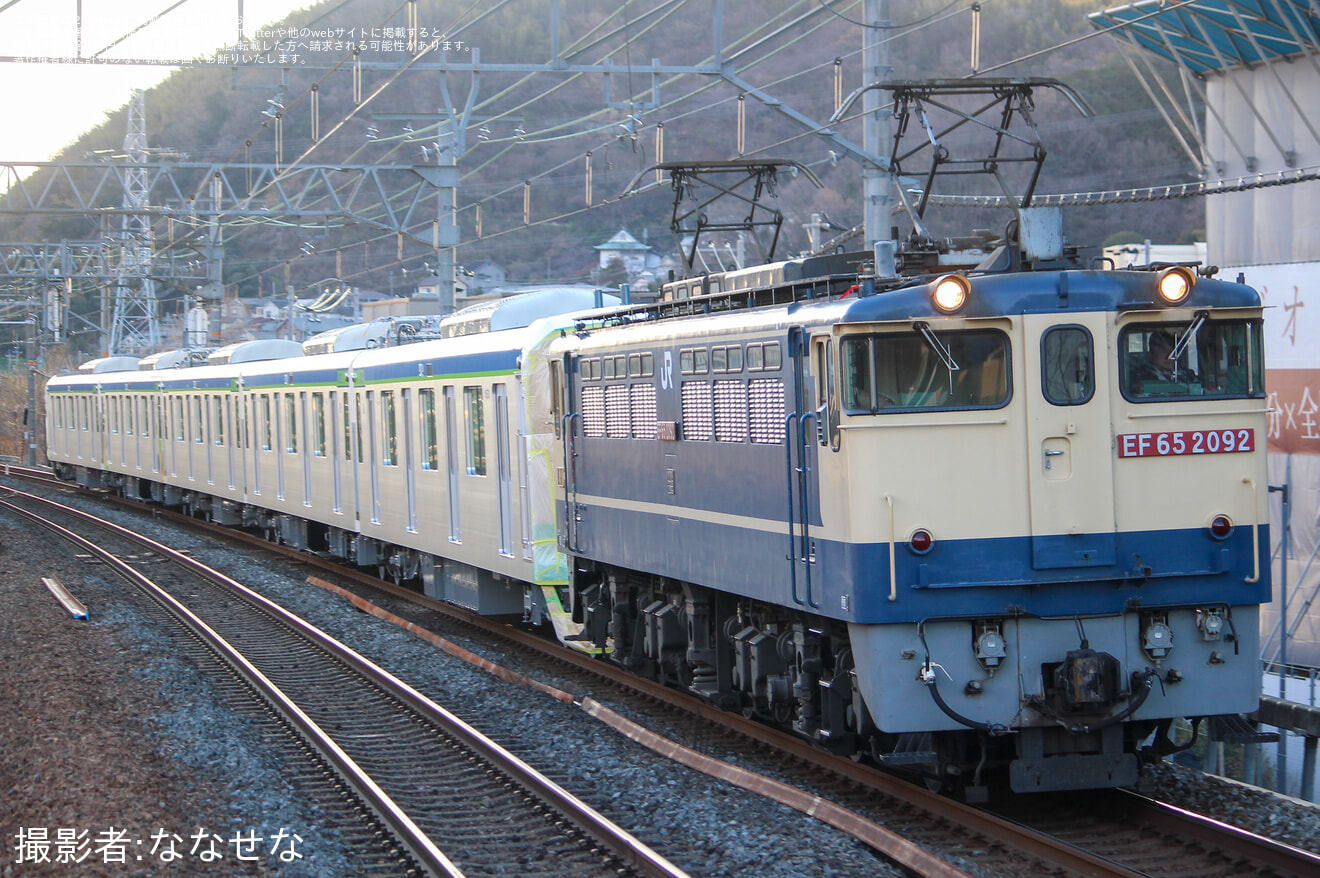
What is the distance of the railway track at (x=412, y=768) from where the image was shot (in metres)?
8.38

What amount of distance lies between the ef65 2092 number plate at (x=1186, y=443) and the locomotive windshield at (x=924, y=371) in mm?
764

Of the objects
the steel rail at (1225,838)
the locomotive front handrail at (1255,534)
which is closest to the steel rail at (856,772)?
the steel rail at (1225,838)

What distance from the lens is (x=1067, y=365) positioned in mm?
8289

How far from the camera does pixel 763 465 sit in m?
9.52

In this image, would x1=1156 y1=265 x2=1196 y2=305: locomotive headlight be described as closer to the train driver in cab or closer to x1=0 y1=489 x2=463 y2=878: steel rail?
the train driver in cab

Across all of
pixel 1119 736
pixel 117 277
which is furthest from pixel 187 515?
pixel 1119 736

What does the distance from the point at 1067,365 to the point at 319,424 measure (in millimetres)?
16837

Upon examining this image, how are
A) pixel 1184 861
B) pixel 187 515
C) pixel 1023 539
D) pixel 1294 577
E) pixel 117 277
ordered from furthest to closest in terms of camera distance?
pixel 117 277, pixel 187 515, pixel 1294 577, pixel 1023 539, pixel 1184 861

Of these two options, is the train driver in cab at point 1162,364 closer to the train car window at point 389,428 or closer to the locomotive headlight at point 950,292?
the locomotive headlight at point 950,292

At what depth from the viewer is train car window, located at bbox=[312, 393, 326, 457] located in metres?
23.0

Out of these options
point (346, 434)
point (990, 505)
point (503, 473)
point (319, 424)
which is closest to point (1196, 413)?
point (990, 505)

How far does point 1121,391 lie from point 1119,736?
1.95 metres

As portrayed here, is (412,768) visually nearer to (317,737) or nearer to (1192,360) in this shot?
(317,737)

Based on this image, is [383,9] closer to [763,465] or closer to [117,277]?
[117,277]
